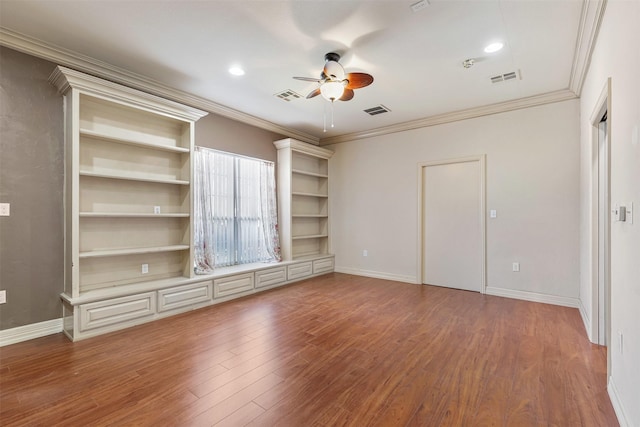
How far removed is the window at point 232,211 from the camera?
4113 millimetres

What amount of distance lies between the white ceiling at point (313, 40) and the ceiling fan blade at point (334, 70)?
158 millimetres

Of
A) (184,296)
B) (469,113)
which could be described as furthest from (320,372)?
(469,113)

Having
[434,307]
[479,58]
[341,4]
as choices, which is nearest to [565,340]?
[434,307]

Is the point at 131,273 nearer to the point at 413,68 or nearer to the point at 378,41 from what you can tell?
the point at 378,41

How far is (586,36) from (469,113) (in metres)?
1.94

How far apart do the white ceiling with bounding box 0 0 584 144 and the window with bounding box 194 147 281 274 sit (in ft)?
3.60

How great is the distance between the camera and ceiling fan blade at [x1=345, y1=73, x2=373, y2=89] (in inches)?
111

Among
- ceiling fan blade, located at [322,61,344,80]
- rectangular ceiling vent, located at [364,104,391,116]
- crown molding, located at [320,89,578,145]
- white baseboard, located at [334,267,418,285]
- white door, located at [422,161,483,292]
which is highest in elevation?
rectangular ceiling vent, located at [364,104,391,116]

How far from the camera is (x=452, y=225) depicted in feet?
15.6

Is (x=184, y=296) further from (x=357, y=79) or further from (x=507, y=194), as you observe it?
(x=507, y=194)

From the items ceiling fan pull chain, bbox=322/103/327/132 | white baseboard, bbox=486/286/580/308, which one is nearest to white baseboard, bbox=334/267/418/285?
white baseboard, bbox=486/286/580/308

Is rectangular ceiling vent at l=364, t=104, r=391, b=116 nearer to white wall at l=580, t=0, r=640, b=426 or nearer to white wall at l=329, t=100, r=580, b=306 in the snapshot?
white wall at l=329, t=100, r=580, b=306

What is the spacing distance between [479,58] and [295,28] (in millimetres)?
1931

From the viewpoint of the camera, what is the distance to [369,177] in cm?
562
